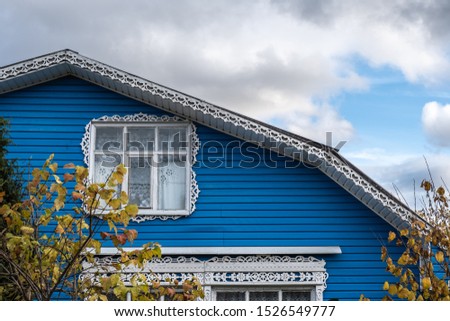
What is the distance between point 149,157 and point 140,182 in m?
0.50

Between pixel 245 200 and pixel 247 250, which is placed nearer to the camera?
A: pixel 247 250

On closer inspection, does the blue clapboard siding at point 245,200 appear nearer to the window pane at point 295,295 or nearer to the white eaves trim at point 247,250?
the white eaves trim at point 247,250

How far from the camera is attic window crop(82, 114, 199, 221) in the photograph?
14188 millimetres

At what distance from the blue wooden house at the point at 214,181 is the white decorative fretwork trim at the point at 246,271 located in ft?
0.06

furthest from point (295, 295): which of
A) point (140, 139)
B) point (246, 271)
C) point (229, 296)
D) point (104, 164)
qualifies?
point (104, 164)

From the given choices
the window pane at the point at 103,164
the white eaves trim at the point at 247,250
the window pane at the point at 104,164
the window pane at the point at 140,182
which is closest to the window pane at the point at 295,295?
the white eaves trim at the point at 247,250

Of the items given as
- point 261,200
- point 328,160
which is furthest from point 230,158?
point 328,160

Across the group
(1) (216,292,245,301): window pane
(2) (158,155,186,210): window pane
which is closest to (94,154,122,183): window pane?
(2) (158,155,186,210): window pane

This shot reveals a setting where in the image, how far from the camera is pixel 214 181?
1418 centimetres

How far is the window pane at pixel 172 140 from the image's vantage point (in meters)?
14.4

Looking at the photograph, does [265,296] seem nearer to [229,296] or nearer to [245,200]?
[229,296]

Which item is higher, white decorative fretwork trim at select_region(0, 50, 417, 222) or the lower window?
white decorative fretwork trim at select_region(0, 50, 417, 222)

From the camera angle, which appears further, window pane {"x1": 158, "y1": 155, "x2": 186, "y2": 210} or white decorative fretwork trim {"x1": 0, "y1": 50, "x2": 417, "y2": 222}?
window pane {"x1": 158, "y1": 155, "x2": 186, "y2": 210}

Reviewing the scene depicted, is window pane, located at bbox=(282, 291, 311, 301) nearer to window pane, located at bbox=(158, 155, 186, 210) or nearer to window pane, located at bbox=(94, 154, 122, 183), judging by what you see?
window pane, located at bbox=(158, 155, 186, 210)
